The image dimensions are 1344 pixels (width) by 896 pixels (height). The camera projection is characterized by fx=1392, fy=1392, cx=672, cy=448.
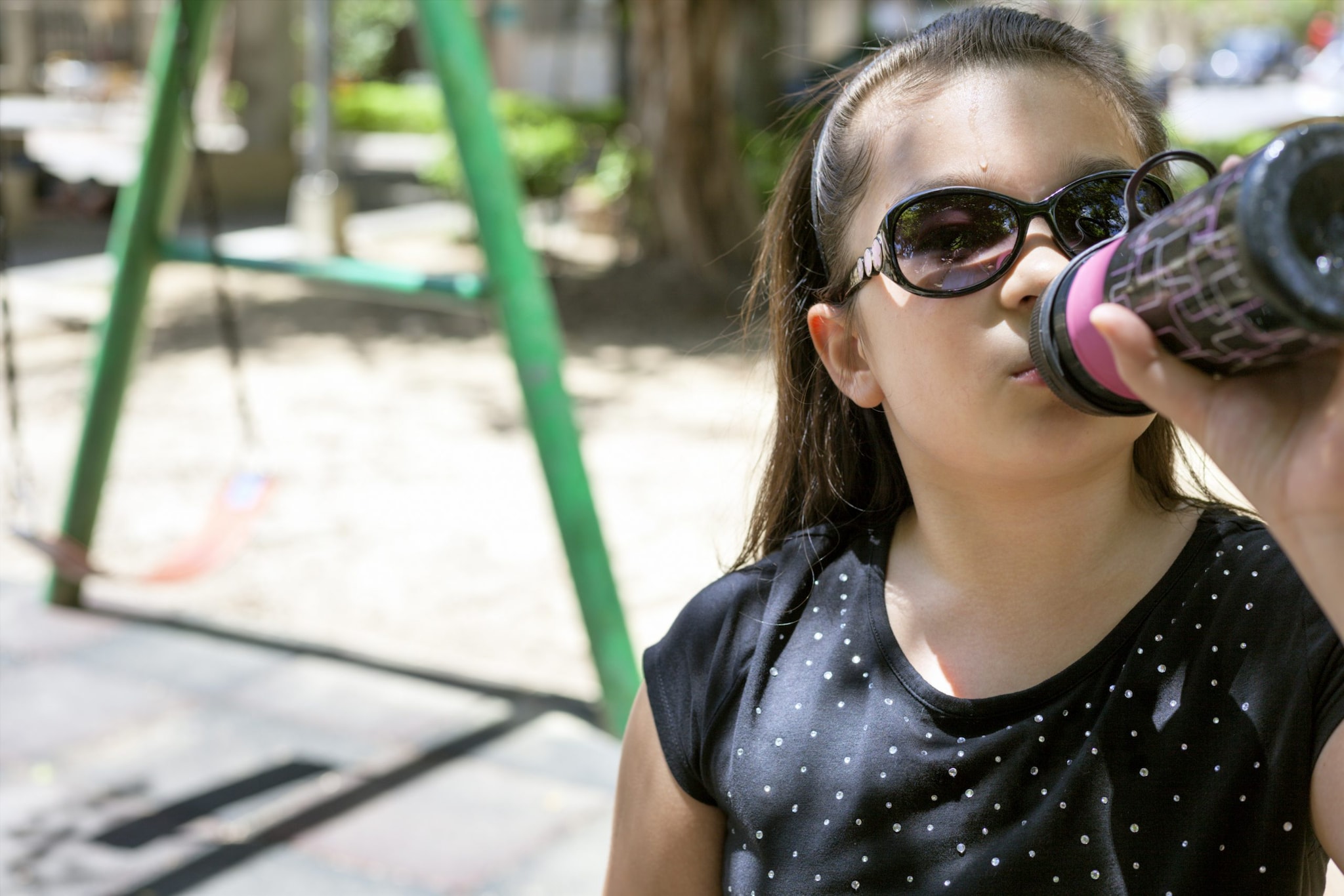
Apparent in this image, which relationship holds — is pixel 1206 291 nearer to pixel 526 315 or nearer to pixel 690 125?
pixel 526 315

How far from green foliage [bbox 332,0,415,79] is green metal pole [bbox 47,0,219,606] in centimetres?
2553

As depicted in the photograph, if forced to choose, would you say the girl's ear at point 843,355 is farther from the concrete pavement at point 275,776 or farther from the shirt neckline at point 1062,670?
the concrete pavement at point 275,776

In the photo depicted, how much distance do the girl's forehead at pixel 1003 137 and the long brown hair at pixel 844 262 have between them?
1.0 inches

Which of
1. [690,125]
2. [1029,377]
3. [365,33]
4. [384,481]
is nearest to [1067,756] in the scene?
[1029,377]

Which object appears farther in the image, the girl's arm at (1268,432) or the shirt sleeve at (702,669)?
the shirt sleeve at (702,669)

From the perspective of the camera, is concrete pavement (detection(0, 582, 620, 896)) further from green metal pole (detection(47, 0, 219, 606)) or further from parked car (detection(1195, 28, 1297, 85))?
parked car (detection(1195, 28, 1297, 85))

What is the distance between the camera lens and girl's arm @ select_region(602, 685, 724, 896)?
1405 millimetres

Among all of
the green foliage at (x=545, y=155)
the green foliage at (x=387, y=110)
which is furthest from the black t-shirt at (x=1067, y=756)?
the green foliage at (x=387, y=110)

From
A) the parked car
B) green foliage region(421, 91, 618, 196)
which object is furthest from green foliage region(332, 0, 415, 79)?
the parked car

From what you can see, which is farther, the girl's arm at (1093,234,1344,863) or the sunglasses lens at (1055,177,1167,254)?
the sunglasses lens at (1055,177,1167,254)

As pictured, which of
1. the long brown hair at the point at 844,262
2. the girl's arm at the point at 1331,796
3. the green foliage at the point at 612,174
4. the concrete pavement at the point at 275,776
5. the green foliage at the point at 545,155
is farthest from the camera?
the green foliage at the point at 545,155

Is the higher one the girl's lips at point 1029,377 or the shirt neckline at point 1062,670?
the girl's lips at point 1029,377

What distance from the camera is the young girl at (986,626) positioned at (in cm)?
119

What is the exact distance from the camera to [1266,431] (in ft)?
3.02
